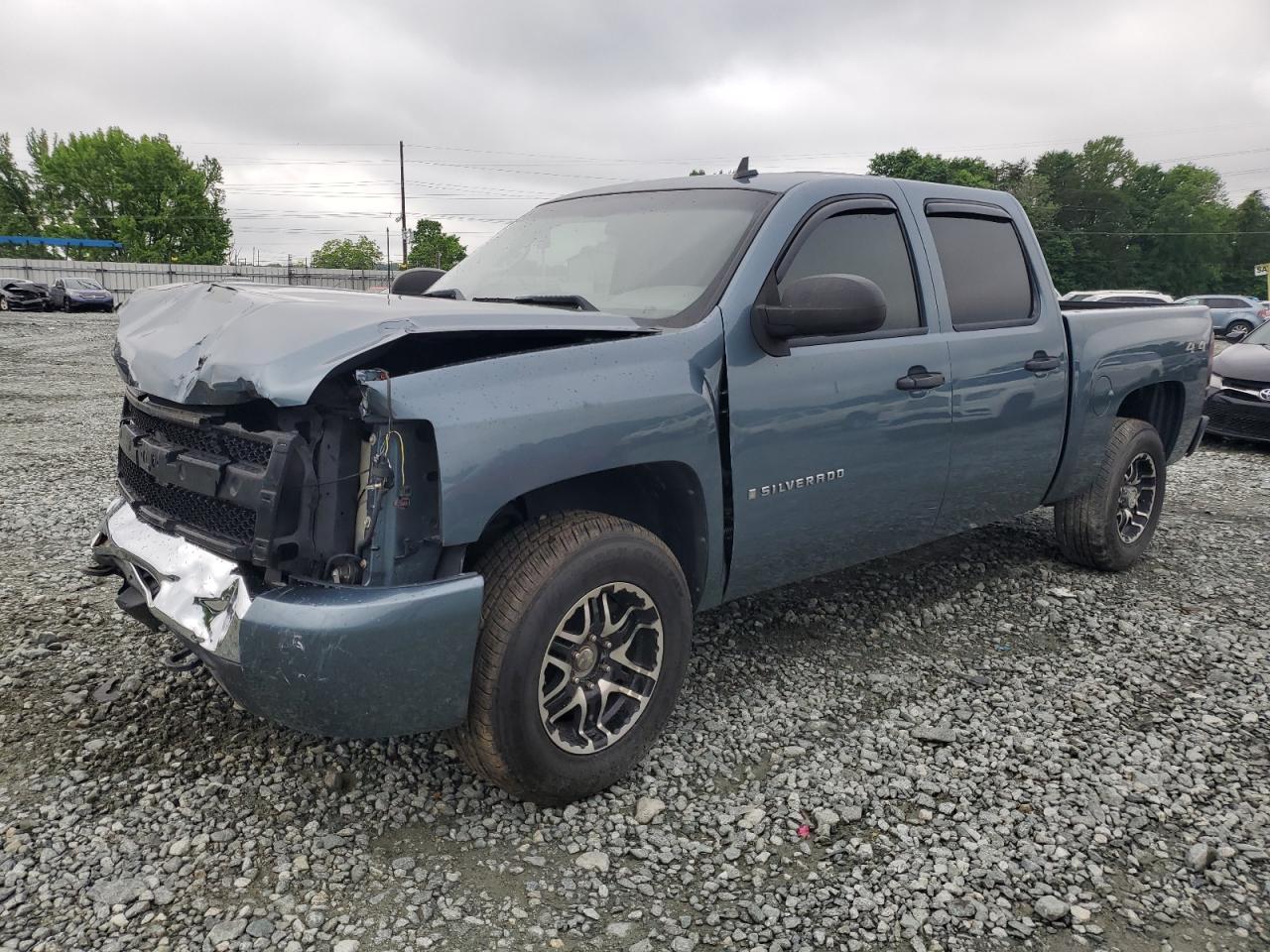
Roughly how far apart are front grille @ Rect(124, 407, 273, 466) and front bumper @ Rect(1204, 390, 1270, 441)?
9.72 m

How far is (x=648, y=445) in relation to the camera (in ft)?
9.14

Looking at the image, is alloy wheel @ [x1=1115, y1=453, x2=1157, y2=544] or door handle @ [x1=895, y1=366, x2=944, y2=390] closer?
door handle @ [x1=895, y1=366, x2=944, y2=390]

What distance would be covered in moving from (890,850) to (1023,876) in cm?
35

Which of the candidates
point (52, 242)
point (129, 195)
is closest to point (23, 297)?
point (52, 242)

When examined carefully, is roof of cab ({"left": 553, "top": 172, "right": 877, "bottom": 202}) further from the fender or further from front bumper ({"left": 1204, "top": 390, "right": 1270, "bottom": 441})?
front bumper ({"left": 1204, "top": 390, "right": 1270, "bottom": 441})

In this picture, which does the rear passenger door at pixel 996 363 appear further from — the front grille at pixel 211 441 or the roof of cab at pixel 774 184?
the front grille at pixel 211 441

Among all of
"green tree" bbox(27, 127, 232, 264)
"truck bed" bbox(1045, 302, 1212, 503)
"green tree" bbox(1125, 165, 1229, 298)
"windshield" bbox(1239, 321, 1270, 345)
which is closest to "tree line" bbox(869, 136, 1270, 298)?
"green tree" bbox(1125, 165, 1229, 298)

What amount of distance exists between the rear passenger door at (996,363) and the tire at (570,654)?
1.66m

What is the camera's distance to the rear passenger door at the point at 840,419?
312 cm

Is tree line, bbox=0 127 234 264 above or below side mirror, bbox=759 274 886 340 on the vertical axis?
above

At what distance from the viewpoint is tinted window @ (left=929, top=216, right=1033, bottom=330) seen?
13.1 ft

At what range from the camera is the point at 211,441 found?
263cm

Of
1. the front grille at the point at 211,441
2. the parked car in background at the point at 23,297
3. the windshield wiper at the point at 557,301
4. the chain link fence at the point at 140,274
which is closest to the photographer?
the front grille at the point at 211,441

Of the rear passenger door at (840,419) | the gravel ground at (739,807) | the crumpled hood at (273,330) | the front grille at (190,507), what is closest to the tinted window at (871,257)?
the rear passenger door at (840,419)
